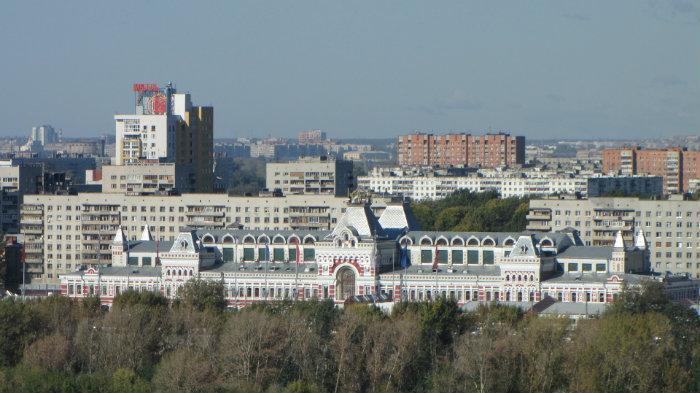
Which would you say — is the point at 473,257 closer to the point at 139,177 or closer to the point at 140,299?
the point at 140,299

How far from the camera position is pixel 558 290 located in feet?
355

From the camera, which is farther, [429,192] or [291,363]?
[429,192]

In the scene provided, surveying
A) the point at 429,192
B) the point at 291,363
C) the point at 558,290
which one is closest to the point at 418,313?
the point at 291,363

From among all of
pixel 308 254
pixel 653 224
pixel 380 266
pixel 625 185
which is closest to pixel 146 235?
pixel 308 254

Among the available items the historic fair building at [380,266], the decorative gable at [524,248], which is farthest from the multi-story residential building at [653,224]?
the decorative gable at [524,248]

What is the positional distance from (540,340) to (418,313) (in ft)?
29.2

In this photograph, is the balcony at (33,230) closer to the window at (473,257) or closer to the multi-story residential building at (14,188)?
the multi-story residential building at (14,188)

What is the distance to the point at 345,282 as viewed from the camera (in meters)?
113

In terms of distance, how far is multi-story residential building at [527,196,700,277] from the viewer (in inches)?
5221

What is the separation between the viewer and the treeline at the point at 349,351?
268 ft

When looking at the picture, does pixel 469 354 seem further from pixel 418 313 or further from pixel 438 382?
pixel 418 313

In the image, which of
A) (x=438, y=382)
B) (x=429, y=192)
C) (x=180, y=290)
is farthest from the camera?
(x=429, y=192)

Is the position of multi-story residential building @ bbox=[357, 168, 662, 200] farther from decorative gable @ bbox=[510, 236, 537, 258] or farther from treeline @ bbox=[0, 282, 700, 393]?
treeline @ bbox=[0, 282, 700, 393]

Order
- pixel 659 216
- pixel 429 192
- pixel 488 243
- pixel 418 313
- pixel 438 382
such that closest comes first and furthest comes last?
pixel 438 382 < pixel 418 313 < pixel 488 243 < pixel 659 216 < pixel 429 192
